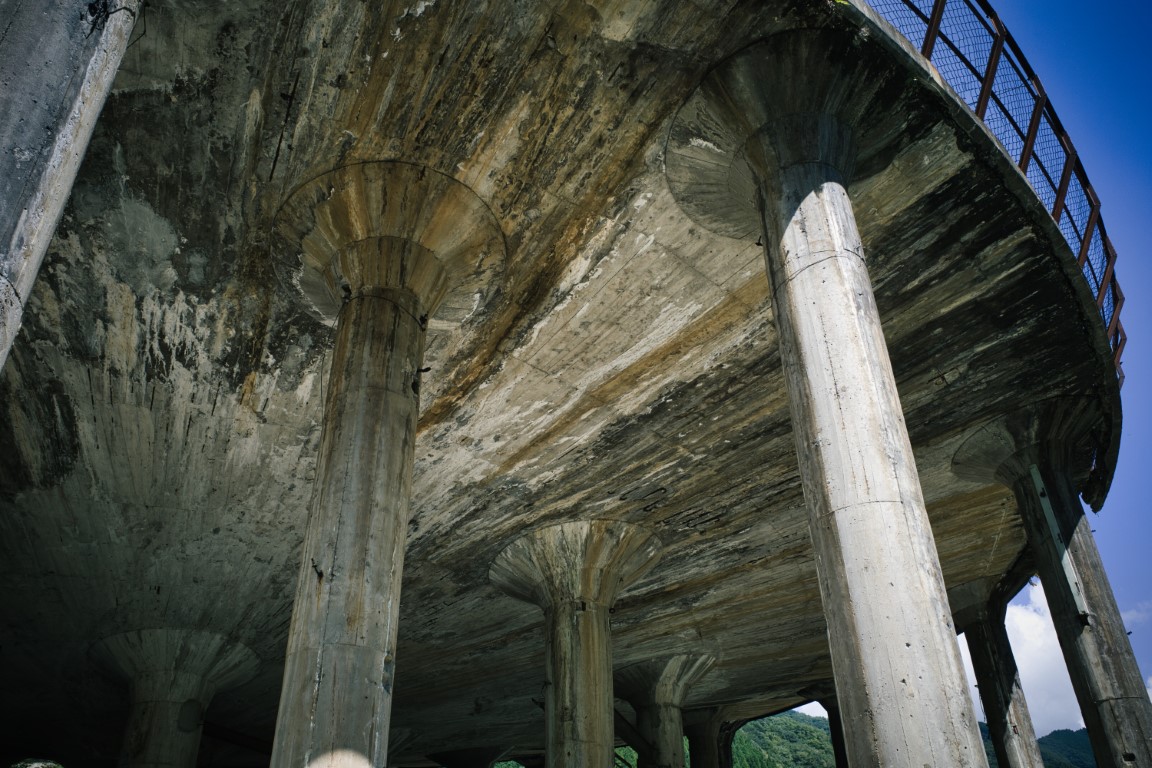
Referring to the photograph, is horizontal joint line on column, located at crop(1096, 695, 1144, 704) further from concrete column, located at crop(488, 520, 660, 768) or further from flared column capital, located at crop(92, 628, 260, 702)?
flared column capital, located at crop(92, 628, 260, 702)

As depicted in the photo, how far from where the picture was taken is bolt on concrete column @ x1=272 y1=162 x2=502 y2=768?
5.07 meters

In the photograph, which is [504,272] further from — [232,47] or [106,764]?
[106,764]

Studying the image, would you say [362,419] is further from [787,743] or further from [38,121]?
[787,743]

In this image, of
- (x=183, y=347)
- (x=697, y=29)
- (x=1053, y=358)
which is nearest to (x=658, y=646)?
(x=1053, y=358)

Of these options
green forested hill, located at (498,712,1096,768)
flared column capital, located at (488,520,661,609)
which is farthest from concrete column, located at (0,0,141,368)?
green forested hill, located at (498,712,1096,768)

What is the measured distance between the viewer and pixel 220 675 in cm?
1528

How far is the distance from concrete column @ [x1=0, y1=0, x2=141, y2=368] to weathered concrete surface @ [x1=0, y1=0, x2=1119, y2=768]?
126 inches

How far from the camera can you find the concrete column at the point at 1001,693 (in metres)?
12.8

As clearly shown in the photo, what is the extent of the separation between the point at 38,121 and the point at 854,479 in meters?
4.00

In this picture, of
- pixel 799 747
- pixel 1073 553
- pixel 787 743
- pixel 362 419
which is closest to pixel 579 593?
pixel 1073 553

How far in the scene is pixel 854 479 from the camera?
4547mm

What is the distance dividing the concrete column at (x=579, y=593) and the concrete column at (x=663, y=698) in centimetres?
548

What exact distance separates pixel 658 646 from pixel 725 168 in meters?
11.9

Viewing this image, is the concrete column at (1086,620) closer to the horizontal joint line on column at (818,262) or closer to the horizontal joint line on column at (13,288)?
the horizontal joint line on column at (818,262)
